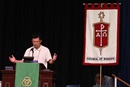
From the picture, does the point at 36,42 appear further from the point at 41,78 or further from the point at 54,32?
the point at 54,32

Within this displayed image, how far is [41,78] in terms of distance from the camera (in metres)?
5.84

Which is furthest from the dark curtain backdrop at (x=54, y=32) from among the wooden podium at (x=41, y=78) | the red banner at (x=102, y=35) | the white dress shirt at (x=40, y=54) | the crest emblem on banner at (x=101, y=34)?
the wooden podium at (x=41, y=78)

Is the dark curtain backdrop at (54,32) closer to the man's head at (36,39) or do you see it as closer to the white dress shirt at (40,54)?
the white dress shirt at (40,54)

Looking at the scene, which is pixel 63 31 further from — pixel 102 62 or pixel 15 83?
pixel 15 83

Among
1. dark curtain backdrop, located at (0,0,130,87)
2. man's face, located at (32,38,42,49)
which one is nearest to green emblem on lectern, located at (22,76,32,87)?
man's face, located at (32,38,42,49)

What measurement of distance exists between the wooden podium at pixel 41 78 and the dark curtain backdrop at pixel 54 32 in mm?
3276

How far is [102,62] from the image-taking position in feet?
24.7

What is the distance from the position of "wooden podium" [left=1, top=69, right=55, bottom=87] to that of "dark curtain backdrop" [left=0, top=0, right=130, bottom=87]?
10.7 feet

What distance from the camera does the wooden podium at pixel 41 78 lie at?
5.80m

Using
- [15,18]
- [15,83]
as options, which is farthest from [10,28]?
[15,83]

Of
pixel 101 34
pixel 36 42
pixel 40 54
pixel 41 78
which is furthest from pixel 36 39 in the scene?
pixel 101 34

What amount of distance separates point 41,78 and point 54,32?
11.3ft

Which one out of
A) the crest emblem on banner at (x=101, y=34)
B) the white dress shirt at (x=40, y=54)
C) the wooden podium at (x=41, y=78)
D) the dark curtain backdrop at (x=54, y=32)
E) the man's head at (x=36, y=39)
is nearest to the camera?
the wooden podium at (x=41, y=78)

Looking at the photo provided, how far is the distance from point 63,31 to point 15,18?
42.8 inches
